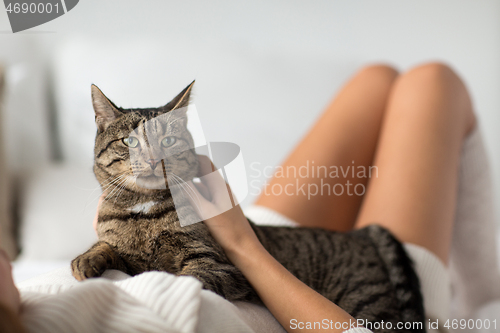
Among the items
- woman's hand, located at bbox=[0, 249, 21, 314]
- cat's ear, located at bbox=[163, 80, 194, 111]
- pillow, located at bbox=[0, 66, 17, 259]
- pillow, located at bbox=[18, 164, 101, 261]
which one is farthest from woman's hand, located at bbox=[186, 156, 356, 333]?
pillow, located at bbox=[0, 66, 17, 259]

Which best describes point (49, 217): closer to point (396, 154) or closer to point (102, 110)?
point (102, 110)

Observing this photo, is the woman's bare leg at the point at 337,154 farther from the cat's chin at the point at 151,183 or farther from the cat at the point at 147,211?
the cat's chin at the point at 151,183

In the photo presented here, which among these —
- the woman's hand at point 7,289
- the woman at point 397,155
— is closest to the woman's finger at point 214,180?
the woman's hand at point 7,289

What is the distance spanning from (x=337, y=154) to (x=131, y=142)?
78 centimetres

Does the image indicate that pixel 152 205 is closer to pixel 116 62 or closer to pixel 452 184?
pixel 116 62

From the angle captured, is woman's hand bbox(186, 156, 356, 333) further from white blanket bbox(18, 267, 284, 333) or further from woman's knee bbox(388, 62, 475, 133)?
woman's knee bbox(388, 62, 475, 133)

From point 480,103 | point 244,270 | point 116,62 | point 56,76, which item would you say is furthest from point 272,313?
point 480,103

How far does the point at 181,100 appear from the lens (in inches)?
18.9

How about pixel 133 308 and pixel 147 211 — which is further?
pixel 147 211

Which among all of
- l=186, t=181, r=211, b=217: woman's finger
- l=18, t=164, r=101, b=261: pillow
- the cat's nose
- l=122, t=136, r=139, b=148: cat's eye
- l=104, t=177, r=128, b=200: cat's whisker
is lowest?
l=18, t=164, r=101, b=261: pillow

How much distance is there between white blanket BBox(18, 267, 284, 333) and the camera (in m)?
0.32

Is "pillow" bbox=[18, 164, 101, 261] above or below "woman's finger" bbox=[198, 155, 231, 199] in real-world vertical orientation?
below

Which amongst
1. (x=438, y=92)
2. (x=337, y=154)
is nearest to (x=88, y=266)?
(x=337, y=154)

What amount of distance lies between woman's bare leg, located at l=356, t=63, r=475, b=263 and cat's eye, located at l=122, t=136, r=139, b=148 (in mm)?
783
